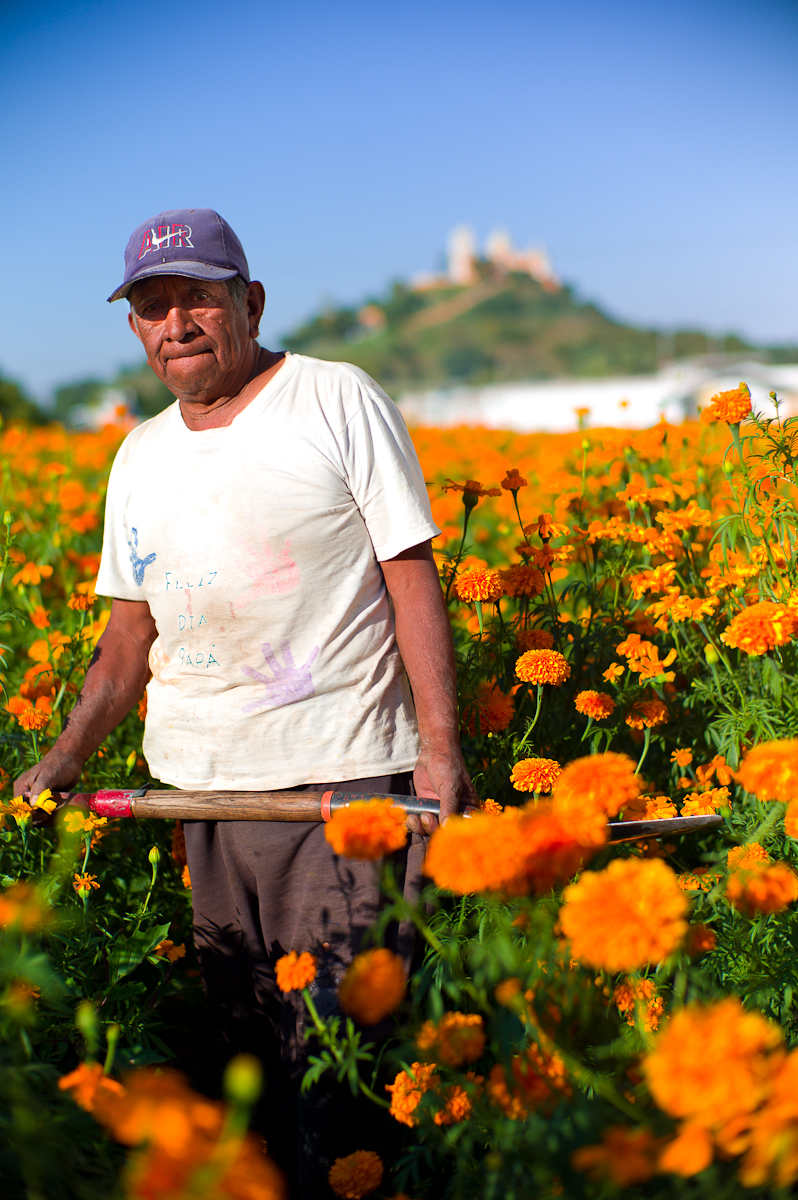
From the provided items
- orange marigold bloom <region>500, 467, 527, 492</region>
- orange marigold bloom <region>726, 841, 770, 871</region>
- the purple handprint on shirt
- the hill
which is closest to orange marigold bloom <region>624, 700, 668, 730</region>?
orange marigold bloom <region>726, 841, 770, 871</region>

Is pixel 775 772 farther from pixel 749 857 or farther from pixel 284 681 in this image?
pixel 284 681

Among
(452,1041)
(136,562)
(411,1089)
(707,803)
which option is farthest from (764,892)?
(136,562)

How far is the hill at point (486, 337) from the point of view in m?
118

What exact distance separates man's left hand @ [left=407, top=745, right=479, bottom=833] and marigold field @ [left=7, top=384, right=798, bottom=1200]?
0.36 feet

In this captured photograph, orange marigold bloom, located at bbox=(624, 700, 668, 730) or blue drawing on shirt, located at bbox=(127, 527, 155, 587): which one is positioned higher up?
blue drawing on shirt, located at bbox=(127, 527, 155, 587)

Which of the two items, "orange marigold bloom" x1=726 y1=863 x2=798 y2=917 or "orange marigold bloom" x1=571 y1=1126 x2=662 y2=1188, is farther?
"orange marigold bloom" x1=726 y1=863 x2=798 y2=917

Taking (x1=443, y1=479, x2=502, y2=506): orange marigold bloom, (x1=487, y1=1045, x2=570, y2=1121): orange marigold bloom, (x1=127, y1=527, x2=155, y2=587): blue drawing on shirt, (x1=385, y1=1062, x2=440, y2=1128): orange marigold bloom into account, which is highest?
(x1=443, y1=479, x2=502, y2=506): orange marigold bloom

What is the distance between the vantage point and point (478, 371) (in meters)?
127

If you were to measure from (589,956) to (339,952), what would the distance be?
1.06 meters

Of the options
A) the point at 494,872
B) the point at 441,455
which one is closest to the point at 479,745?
the point at 494,872

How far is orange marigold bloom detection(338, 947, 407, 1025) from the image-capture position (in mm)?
990

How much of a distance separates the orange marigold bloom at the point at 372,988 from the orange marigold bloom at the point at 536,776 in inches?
31.6

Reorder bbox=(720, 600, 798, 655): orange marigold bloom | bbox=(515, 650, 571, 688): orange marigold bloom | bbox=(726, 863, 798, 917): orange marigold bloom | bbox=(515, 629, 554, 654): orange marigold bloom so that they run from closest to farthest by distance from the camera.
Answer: bbox=(726, 863, 798, 917): orange marigold bloom < bbox=(720, 600, 798, 655): orange marigold bloom < bbox=(515, 650, 571, 688): orange marigold bloom < bbox=(515, 629, 554, 654): orange marigold bloom

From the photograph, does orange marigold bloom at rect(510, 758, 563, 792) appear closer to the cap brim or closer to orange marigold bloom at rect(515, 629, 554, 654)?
orange marigold bloom at rect(515, 629, 554, 654)
